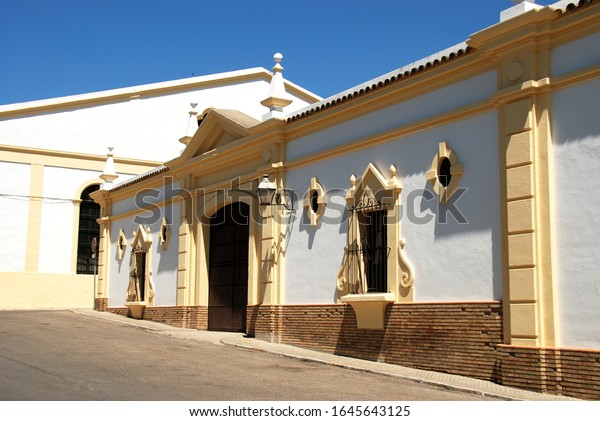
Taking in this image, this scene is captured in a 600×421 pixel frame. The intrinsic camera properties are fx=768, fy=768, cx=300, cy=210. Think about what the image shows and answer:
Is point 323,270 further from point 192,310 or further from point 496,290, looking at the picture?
point 192,310

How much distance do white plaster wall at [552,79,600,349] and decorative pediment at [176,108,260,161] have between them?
7141 millimetres

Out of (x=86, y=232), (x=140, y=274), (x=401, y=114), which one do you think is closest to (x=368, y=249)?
(x=401, y=114)

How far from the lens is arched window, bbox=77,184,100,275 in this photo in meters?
25.7

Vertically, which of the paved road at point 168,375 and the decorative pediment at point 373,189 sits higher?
the decorative pediment at point 373,189

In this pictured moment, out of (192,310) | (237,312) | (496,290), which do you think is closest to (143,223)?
(192,310)

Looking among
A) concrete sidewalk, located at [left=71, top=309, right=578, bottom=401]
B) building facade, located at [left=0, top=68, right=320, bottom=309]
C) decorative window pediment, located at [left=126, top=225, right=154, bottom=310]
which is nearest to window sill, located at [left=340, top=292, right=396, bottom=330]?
concrete sidewalk, located at [left=71, top=309, right=578, bottom=401]

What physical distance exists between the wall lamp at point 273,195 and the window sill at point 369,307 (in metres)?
2.61

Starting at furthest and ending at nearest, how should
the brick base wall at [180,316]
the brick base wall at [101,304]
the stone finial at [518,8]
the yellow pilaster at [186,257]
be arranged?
A: the brick base wall at [101,304], the yellow pilaster at [186,257], the brick base wall at [180,316], the stone finial at [518,8]

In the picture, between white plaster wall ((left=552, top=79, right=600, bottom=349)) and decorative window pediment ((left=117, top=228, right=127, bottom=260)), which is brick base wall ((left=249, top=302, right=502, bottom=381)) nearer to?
white plaster wall ((left=552, top=79, right=600, bottom=349))

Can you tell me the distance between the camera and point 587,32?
9000mm

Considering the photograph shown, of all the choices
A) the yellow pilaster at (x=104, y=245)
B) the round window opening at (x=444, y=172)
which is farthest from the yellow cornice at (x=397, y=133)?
the yellow pilaster at (x=104, y=245)

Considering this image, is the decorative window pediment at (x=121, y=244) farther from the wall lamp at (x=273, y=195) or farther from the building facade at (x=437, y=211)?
the wall lamp at (x=273, y=195)

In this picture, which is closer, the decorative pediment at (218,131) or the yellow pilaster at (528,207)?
the yellow pilaster at (528,207)

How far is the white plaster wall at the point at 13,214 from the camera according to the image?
79.4 ft
